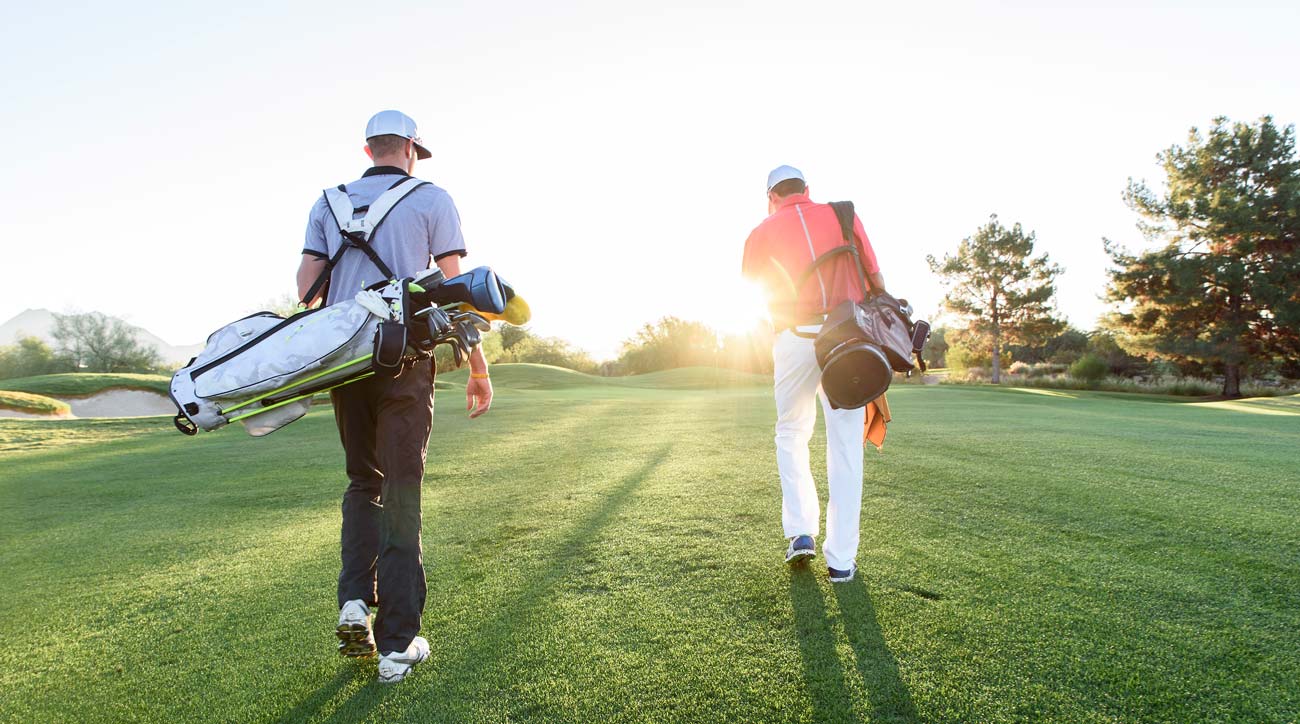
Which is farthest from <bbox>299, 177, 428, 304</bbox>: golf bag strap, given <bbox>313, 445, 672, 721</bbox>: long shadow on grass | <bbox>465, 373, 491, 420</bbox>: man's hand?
<bbox>313, 445, 672, 721</bbox>: long shadow on grass

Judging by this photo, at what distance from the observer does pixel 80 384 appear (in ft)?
70.1

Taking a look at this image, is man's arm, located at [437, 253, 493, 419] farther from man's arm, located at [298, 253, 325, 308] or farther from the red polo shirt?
the red polo shirt

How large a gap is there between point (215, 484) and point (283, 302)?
57.1 meters

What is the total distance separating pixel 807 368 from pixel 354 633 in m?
2.35

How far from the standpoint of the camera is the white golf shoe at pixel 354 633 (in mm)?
2340

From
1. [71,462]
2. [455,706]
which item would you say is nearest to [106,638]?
[455,706]

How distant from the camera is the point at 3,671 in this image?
2.39 meters

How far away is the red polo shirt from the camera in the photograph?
3139 millimetres

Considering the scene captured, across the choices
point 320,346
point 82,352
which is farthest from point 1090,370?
point 82,352

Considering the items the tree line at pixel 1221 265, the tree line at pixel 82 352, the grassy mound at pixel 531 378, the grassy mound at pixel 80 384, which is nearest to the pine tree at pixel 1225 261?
the tree line at pixel 1221 265

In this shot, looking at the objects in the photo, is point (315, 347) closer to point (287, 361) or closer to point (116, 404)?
point (287, 361)

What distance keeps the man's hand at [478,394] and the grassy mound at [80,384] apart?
75.7 feet

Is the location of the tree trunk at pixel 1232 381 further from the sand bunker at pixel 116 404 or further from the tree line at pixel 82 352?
the tree line at pixel 82 352

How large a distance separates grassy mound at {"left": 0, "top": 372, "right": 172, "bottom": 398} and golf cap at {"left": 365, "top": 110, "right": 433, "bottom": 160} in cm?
2300
